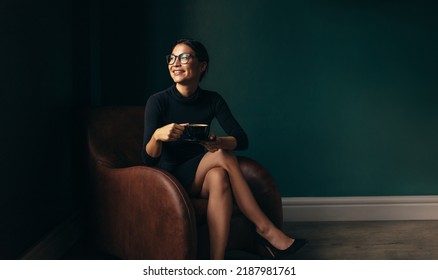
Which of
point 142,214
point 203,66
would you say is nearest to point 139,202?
point 142,214

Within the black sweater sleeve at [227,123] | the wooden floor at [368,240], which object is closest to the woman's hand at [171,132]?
the black sweater sleeve at [227,123]

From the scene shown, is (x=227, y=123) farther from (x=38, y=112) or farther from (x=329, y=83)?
(x=329, y=83)

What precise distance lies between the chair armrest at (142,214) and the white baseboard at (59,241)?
0.22m

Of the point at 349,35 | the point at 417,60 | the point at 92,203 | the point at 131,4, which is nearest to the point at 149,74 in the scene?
the point at 131,4

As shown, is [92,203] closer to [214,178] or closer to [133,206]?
[133,206]

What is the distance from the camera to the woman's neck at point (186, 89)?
2.37 meters

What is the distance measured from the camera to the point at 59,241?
8.44 ft

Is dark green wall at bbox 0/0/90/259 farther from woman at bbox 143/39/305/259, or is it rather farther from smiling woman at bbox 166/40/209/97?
smiling woman at bbox 166/40/209/97

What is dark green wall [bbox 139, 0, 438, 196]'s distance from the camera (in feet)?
10.4

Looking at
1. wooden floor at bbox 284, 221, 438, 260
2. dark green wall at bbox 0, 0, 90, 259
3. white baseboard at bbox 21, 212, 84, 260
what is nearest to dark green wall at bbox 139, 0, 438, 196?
wooden floor at bbox 284, 221, 438, 260

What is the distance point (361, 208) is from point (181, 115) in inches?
58.5

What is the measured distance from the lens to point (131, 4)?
10.4 feet
